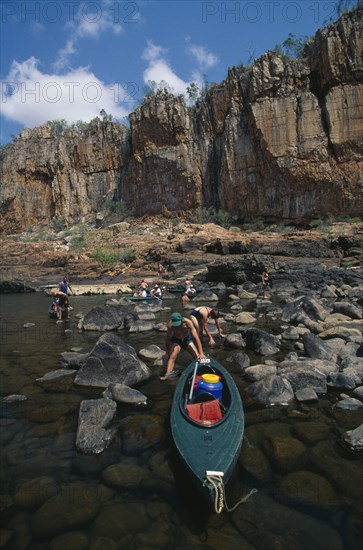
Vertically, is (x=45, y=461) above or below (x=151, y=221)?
below

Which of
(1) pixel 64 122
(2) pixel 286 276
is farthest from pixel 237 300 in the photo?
(1) pixel 64 122

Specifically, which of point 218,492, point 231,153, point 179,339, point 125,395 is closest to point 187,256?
point 231,153

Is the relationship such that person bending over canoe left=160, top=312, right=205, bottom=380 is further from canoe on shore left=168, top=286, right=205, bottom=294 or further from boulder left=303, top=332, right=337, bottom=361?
canoe on shore left=168, top=286, right=205, bottom=294

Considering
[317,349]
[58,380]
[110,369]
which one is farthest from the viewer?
[317,349]

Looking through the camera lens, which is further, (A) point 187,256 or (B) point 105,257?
(B) point 105,257

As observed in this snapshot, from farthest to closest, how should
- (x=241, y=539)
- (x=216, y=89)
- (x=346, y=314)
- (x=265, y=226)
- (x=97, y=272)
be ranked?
(x=216, y=89), (x=265, y=226), (x=97, y=272), (x=346, y=314), (x=241, y=539)

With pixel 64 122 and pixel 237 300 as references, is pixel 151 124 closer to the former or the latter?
pixel 64 122

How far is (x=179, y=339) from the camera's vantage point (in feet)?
20.8

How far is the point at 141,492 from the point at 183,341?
10.5 feet

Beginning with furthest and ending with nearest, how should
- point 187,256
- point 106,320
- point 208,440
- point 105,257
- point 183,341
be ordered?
point 105,257
point 187,256
point 106,320
point 183,341
point 208,440

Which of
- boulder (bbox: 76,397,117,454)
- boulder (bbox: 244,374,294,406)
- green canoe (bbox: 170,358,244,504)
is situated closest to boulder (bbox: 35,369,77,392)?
boulder (bbox: 76,397,117,454)

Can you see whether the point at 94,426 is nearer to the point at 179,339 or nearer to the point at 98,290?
the point at 179,339

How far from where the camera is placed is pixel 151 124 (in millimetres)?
43344

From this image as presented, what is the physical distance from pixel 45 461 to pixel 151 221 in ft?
135
